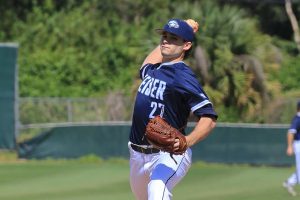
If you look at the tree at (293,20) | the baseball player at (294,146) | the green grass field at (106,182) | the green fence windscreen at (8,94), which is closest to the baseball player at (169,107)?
the green grass field at (106,182)

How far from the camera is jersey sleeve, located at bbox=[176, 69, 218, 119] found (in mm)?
6555

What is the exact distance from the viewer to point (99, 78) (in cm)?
3022

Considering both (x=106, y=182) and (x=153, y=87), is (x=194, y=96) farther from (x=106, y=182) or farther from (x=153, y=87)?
(x=106, y=182)

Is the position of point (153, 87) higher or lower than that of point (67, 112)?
higher

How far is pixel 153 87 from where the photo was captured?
266 inches

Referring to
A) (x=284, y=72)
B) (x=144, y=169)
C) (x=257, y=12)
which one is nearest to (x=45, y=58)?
(x=284, y=72)

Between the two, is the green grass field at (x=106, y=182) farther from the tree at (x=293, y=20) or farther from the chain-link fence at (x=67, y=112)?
the tree at (x=293, y=20)

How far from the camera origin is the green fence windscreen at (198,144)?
21500mm

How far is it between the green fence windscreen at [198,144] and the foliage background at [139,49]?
5.35ft

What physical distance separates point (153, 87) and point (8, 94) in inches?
611

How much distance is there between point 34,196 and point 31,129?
8.40 meters

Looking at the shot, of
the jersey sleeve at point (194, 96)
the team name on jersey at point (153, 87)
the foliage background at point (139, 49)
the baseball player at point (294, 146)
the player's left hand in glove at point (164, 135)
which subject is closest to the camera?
the player's left hand in glove at point (164, 135)

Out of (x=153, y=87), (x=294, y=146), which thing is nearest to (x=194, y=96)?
(x=153, y=87)

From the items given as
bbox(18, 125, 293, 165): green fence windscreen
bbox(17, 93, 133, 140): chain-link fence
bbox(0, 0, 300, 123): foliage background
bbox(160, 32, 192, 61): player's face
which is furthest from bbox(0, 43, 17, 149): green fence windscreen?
bbox(160, 32, 192, 61): player's face
